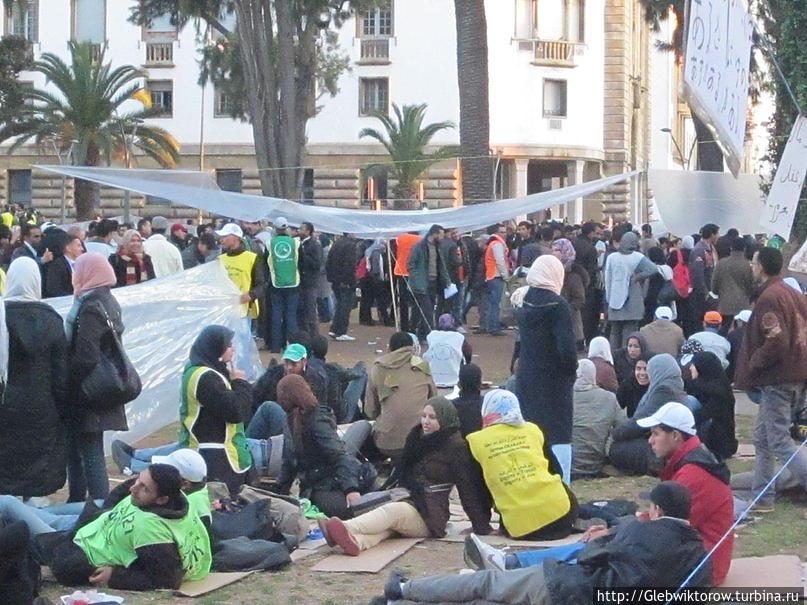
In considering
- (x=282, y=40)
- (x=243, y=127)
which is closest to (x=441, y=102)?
(x=243, y=127)

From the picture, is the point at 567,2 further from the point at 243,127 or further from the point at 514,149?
the point at 243,127

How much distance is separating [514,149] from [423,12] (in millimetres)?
6082

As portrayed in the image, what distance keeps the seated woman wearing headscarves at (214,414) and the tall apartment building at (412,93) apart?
41076 mm

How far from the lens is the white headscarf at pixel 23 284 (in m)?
8.49

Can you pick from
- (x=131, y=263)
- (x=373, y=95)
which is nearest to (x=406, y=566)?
(x=131, y=263)

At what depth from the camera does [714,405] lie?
1091 centimetres

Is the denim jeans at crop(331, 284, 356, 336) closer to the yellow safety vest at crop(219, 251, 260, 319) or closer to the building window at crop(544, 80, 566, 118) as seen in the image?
the yellow safety vest at crop(219, 251, 260, 319)

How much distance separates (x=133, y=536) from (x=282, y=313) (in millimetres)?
10936

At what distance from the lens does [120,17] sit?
180 ft

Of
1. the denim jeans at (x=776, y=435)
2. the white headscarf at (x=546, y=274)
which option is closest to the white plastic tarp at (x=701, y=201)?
the denim jeans at (x=776, y=435)

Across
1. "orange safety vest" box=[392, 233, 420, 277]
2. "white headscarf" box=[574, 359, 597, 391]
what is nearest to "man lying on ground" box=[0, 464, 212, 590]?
"white headscarf" box=[574, 359, 597, 391]

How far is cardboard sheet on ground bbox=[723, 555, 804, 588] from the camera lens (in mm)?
7223

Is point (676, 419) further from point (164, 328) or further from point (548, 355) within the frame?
point (164, 328)

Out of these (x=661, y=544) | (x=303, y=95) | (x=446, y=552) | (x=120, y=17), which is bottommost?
(x=446, y=552)
